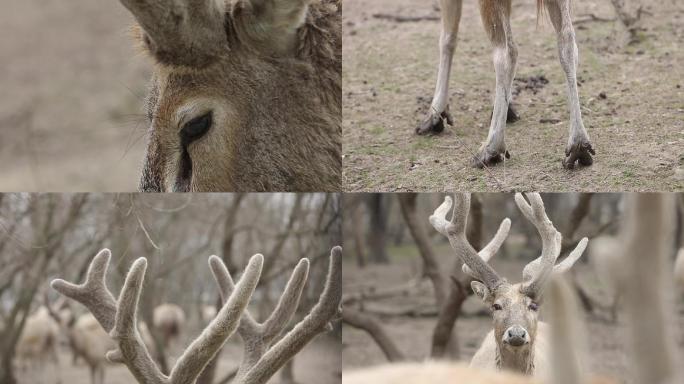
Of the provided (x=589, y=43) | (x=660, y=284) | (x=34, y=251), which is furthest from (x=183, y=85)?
(x=34, y=251)

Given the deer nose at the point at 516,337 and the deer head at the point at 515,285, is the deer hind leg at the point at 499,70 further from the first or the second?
the deer nose at the point at 516,337

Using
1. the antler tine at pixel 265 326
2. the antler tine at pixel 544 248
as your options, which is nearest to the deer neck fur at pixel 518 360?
the antler tine at pixel 544 248

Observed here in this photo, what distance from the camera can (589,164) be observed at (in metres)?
3.65

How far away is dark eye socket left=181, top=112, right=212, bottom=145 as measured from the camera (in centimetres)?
271

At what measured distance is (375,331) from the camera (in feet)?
17.7

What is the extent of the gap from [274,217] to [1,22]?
772 cm

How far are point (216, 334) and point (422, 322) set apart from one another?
465 centimetres

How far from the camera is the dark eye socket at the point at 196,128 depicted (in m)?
2.71

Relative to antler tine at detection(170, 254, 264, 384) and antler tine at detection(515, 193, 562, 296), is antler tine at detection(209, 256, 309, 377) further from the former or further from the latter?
antler tine at detection(515, 193, 562, 296)

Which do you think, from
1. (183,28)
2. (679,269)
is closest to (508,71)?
(679,269)

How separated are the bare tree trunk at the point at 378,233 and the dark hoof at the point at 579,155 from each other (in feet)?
13.6

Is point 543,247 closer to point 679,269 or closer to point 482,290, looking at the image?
point 482,290

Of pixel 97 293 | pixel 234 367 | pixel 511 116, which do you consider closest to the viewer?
pixel 97 293

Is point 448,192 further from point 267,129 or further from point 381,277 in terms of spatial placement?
point 381,277
